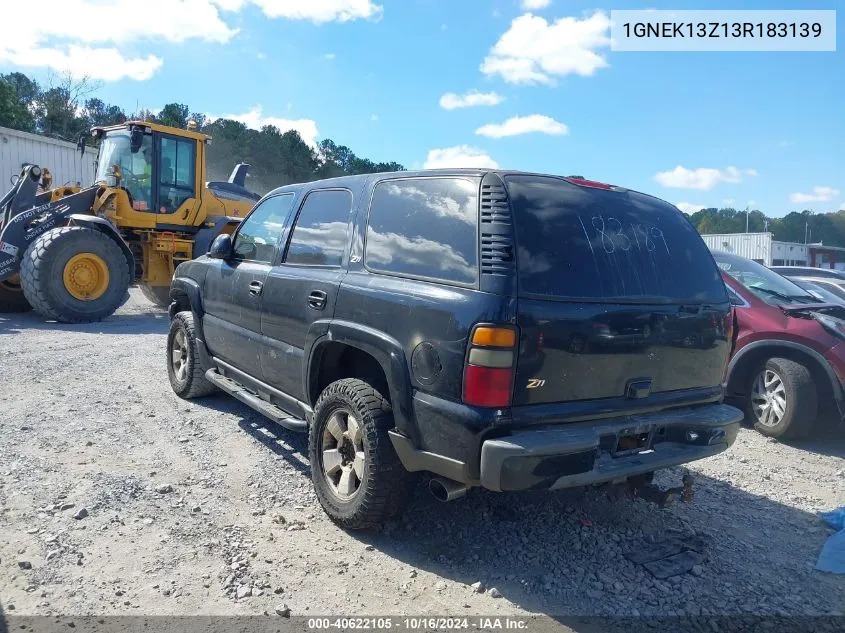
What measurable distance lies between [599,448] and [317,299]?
6.05 feet

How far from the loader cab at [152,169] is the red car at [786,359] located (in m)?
9.71

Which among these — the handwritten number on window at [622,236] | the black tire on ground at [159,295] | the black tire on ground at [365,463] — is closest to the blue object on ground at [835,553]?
the handwritten number on window at [622,236]

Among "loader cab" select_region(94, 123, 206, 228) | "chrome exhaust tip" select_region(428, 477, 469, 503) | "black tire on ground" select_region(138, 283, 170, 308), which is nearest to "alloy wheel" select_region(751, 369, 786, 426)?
"chrome exhaust tip" select_region(428, 477, 469, 503)

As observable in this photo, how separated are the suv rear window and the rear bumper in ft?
2.08

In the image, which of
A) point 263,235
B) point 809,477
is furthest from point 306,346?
point 809,477

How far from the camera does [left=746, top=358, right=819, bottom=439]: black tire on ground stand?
552 cm

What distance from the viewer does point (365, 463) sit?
3377 millimetres

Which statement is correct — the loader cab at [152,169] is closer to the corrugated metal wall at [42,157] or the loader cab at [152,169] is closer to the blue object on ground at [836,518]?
the corrugated metal wall at [42,157]

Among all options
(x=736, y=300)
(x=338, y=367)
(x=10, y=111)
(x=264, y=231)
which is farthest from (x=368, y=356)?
(x=10, y=111)

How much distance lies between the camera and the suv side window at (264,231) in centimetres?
468

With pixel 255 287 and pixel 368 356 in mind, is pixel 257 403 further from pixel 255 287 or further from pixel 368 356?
pixel 368 356

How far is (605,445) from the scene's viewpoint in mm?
3129

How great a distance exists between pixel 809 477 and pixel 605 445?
282 cm

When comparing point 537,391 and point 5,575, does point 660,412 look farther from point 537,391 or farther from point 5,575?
point 5,575
